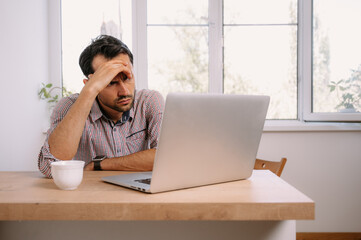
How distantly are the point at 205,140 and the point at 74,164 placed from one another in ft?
1.20

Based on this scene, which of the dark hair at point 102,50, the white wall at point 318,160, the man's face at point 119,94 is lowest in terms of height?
the white wall at point 318,160

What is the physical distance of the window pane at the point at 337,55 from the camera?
261 cm

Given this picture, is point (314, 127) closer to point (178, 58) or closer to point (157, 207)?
point (178, 58)

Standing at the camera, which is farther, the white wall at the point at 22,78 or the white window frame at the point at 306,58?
the white window frame at the point at 306,58

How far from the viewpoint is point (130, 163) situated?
1403 mm

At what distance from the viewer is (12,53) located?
220 centimetres

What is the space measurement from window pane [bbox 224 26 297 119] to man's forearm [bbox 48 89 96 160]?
5.56 feet

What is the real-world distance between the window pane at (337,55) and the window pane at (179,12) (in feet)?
2.87

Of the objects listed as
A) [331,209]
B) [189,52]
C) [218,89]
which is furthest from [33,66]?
[331,209]

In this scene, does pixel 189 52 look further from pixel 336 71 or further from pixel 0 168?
pixel 0 168

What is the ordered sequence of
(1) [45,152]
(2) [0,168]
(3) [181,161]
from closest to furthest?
Result: (3) [181,161]
(1) [45,152]
(2) [0,168]

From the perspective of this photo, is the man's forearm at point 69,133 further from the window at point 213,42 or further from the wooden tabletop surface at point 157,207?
the window at point 213,42

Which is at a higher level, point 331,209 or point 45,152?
point 45,152

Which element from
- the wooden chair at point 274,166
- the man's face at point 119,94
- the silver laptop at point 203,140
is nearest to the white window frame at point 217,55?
the wooden chair at point 274,166
